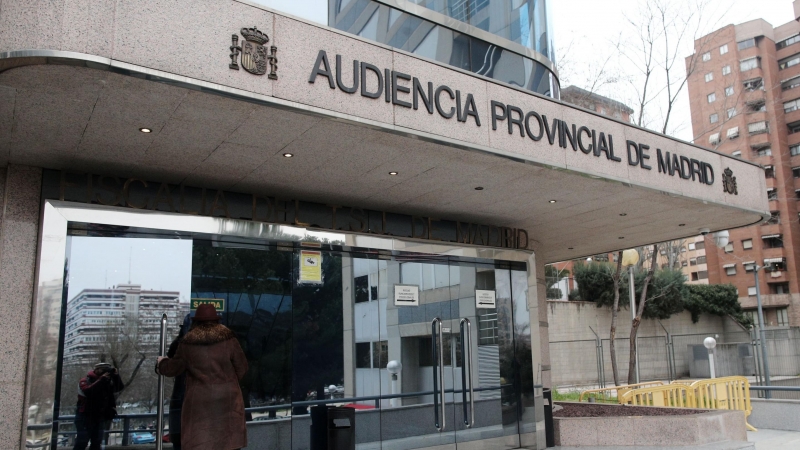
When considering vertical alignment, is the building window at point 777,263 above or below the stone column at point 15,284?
above

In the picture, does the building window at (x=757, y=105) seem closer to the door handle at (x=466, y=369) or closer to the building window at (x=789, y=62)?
the building window at (x=789, y=62)

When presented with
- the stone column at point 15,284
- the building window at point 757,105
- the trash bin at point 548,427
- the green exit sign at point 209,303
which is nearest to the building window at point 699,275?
the building window at point 757,105

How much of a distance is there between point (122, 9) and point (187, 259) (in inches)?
130

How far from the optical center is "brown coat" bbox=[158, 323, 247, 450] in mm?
6305

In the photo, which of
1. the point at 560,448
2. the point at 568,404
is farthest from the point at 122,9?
the point at 568,404

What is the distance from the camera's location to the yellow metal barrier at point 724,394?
42.0 feet

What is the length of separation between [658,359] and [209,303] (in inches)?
1017

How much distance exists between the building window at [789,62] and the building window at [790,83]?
147cm

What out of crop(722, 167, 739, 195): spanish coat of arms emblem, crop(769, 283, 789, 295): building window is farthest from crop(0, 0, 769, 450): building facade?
A: crop(769, 283, 789, 295): building window

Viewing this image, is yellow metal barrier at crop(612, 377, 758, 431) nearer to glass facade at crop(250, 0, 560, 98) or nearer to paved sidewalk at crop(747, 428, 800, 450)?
paved sidewalk at crop(747, 428, 800, 450)

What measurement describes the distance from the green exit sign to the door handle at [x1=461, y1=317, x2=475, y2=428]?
3.54m

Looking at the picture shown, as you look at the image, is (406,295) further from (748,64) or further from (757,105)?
(748,64)

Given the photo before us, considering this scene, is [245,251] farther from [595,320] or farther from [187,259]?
[595,320]

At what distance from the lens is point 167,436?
7.26m
